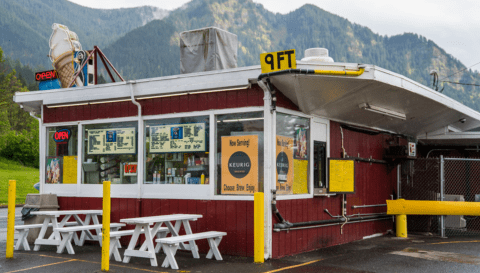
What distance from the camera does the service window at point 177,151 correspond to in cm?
893

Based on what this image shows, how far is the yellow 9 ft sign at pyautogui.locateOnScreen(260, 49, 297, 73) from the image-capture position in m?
7.68

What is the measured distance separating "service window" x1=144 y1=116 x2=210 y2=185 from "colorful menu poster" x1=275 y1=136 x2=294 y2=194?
1318mm

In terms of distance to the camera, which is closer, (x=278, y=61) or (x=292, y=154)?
(x=278, y=61)

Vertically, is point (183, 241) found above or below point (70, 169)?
below

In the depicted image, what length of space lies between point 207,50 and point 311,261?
446 centimetres

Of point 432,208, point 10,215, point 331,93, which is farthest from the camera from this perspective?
point 432,208

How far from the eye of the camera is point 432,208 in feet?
37.9

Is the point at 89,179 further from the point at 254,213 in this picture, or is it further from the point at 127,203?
the point at 254,213

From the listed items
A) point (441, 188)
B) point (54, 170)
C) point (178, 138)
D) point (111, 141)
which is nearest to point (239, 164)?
point (178, 138)

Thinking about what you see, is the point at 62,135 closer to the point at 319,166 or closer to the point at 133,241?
the point at 133,241

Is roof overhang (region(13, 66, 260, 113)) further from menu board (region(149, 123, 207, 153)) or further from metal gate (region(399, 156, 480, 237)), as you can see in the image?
metal gate (region(399, 156, 480, 237))

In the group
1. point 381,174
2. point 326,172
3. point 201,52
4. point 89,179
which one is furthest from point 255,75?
point 381,174

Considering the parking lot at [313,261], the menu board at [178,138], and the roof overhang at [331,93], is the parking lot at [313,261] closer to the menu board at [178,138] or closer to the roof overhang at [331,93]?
the menu board at [178,138]

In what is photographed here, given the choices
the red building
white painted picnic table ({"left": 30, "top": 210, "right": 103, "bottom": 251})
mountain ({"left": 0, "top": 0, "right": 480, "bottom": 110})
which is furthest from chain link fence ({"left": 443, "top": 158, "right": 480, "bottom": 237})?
mountain ({"left": 0, "top": 0, "right": 480, "bottom": 110})
